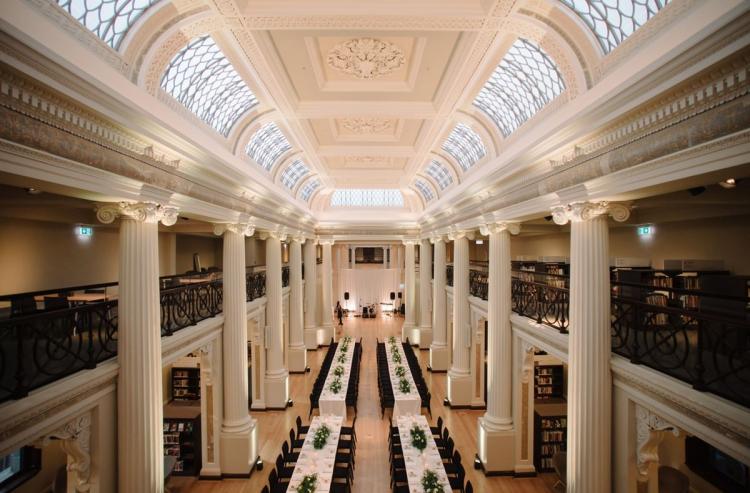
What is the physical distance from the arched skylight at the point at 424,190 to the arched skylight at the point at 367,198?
3046 mm

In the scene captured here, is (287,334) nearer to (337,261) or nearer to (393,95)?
(393,95)

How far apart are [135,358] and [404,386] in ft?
28.0

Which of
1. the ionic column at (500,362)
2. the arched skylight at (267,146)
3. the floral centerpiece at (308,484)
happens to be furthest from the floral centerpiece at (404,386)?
the arched skylight at (267,146)

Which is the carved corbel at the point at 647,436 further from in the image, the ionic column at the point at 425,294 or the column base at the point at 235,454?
the ionic column at the point at 425,294

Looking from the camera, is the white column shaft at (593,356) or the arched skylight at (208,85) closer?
the white column shaft at (593,356)

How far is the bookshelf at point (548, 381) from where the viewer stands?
35.0 ft

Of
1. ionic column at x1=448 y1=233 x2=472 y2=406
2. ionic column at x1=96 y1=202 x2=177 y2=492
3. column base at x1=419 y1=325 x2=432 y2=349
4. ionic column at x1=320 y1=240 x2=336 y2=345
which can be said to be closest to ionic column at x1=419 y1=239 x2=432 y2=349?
column base at x1=419 y1=325 x2=432 y2=349

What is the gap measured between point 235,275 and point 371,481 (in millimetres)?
5522

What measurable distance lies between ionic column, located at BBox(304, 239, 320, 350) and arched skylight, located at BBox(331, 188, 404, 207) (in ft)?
9.95

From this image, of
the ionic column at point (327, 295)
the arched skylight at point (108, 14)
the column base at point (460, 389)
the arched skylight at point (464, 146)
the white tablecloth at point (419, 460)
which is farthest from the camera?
the ionic column at point (327, 295)

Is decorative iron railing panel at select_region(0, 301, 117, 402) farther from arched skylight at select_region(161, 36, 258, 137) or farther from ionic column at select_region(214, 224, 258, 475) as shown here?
arched skylight at select_region(161, 36, 258, 137)

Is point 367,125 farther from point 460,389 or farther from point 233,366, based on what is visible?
point 460,389

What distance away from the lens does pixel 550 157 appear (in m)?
5.36

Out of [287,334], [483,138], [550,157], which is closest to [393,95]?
[483,138]
